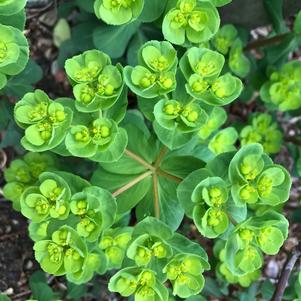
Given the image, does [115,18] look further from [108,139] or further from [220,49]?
[220,49]

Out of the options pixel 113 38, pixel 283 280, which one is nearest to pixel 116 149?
pixel 113 38

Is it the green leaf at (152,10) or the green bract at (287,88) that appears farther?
the green bract at (287,88)

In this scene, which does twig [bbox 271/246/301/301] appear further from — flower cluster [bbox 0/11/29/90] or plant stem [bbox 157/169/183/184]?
flower cluster [bbox 0/11/29/90]

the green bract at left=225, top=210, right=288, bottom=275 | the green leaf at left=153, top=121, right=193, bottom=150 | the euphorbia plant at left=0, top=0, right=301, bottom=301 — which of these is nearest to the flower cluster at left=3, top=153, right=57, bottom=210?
the euphorbia plant at left=0, top=0, right=301, bottom=301

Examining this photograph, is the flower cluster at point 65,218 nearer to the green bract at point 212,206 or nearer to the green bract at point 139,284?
the green bract at point 139,284

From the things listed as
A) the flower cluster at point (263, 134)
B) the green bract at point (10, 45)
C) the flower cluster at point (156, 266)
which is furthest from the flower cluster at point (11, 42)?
the flower cluster at point (263, 134)

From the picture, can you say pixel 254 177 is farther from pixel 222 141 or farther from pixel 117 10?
pixel 117 10

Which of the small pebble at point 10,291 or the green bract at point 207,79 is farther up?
the green bract at point 207,79
